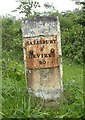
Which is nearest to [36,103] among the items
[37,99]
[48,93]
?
[37,99]

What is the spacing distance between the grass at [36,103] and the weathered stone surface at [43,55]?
0.56 feet

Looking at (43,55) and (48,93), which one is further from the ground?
(43,55)

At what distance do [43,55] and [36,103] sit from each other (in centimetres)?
75

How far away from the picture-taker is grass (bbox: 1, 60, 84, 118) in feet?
18.7

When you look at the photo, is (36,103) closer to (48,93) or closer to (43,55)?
(48,93)

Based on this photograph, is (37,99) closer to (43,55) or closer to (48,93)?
(48,93)

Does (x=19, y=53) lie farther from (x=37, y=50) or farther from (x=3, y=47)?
(x=37, y=50)

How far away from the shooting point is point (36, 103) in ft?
20.6

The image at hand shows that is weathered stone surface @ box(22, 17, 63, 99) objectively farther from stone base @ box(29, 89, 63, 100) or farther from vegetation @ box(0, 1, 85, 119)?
vegetation @ box(0, 1, 85, 119)

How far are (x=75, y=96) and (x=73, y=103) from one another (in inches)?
12.0

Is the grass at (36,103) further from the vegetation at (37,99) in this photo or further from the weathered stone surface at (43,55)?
the weathered stone surface at (43,55)

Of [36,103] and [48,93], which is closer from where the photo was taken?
[36,103]

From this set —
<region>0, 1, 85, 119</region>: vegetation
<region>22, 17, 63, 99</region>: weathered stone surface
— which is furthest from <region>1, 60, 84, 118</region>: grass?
<region>22, 17, 63, 99</region>: weathered stone surface

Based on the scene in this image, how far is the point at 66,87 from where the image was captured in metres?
6.95
